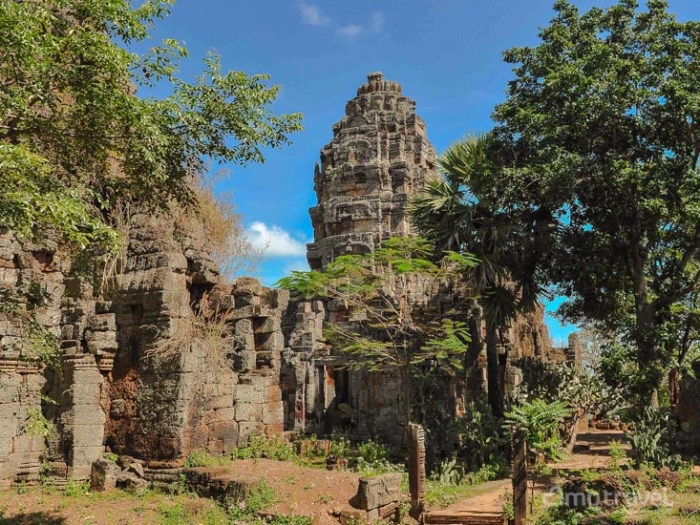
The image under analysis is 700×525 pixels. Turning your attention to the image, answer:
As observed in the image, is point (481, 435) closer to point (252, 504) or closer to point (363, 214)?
point (252, 504)

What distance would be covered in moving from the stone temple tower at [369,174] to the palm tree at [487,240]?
1029cm

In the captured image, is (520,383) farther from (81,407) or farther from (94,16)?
(94,16)

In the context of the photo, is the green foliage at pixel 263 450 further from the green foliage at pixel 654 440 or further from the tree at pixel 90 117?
the green foliage at pixel 654 440

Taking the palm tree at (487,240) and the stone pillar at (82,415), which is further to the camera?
the palm tree at (487,240)

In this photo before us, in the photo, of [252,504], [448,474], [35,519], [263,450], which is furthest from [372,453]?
[35,519]

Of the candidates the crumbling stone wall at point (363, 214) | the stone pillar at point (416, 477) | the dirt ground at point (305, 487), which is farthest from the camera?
the crumbling stone wall at point (363, 214)

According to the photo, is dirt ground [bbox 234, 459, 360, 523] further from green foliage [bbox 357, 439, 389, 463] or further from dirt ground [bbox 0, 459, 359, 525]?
green foliage [bbox 357, 439, 389, 463]

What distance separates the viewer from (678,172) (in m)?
14.8

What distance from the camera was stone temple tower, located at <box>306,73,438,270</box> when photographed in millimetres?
28594

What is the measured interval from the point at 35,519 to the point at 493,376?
11.5m

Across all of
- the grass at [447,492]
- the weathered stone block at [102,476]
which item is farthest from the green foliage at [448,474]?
the weathered stone block at [102,476]

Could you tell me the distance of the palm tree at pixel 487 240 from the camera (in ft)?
54.3

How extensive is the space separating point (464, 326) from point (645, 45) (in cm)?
832

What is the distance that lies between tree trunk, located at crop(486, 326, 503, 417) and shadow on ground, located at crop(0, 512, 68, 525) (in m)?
11.1
